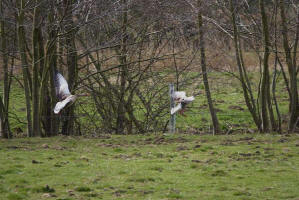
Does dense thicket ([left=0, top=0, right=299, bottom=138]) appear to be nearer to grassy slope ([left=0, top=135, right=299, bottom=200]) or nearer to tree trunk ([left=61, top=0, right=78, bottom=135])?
tree trunk ([left=61, top=0, right=78, bottom=135])

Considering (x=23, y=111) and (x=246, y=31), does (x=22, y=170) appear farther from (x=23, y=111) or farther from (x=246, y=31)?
(x=23, y=111)

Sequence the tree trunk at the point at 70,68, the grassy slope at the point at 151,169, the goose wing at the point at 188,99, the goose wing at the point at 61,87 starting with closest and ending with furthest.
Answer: the grassy slope at the point at 151,169, the goose wing at the point at 61,87, the goose wing at the point at 188,99, the tree trunk at the point at 70,68

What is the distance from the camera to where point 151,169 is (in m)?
9.11

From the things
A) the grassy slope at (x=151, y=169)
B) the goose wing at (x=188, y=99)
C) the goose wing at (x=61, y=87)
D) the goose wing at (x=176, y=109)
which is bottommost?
the grassy slope at (x=151, y=169)

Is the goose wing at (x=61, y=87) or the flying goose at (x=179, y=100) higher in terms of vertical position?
the goose wing at (x=61, y=87)

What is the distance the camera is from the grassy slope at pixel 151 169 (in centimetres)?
740

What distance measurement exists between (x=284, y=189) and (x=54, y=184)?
10.7 feet

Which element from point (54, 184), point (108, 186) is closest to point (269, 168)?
point (108, 186)

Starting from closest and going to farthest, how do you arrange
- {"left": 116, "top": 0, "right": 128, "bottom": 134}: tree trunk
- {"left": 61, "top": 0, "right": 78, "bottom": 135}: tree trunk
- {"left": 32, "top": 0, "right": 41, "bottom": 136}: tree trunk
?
{"left": 32, "top": 0, "right": 41, "bottom": 136}: tree trunk, {"left": 61, "top": 0, "right": 78, "bottom": 135}: tree trunk, {"left": 116, "top": 0, "right": 128, "bottom": 134}: tree trunk

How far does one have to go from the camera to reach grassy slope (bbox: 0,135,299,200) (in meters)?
7.40

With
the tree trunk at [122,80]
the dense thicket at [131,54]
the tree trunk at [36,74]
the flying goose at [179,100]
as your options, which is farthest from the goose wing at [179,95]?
the tree trunk at [36,74]

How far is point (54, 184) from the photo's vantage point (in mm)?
7809

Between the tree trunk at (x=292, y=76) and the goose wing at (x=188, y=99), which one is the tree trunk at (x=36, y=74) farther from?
the tree trunk at (x=292, y=76)

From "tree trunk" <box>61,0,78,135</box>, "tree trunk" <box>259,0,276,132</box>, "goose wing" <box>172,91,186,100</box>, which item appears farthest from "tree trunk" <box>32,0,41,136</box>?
"tree trunk" <box>259,0,276,132</box>
